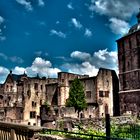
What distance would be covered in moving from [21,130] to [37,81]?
54.3 meters

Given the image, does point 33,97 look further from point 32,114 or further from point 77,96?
point 77,96

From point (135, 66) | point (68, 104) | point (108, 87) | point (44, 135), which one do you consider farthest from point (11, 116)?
point (44, 135)

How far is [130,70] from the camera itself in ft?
164

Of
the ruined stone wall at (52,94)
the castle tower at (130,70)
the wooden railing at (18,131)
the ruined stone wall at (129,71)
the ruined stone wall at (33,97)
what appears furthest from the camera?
the ruined stone wall at (33,97)

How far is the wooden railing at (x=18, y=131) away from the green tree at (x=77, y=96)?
137ft

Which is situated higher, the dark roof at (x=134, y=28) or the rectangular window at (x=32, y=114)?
the dark roof at (x=134, y=28)

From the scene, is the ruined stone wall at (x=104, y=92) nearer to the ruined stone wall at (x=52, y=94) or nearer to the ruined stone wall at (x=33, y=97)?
the ruined stone wall at (x=52, y=94)

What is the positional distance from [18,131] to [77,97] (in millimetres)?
43971

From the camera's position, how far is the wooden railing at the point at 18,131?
8641mm

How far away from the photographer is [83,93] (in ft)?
176

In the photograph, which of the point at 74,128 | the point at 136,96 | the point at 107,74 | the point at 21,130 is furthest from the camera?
the point at 107,74

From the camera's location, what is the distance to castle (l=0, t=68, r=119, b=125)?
52.4 metres

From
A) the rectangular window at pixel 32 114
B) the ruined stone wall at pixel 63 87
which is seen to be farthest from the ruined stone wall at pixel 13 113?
the ruined stone wall at pixel 63 87

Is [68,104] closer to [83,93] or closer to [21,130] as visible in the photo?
[83,93]
